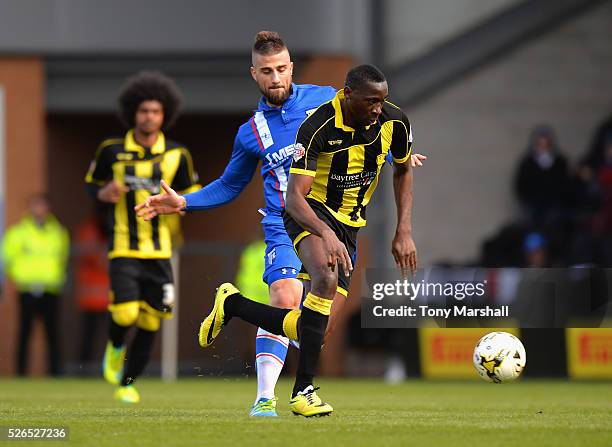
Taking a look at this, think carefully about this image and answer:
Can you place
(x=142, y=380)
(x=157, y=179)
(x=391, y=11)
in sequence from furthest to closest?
(x=391, y=11) < (x=142, y=380) < (x=157, y=179)

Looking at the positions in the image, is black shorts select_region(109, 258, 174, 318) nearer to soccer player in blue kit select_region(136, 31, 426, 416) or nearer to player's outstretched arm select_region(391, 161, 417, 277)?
soccer player in blue kit select_region(136, 31, 426, 416)

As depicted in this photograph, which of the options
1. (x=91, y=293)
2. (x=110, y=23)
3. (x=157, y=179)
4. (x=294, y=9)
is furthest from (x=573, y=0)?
(x=157, y=179)

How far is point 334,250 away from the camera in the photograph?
758cm

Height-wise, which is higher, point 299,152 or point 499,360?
point 299,152

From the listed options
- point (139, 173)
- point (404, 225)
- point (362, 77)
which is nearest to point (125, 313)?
point (139, 173)

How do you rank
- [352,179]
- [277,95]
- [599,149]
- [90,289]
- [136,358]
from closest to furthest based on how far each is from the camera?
[352,179] < [277,95] < [136,358] < [599,149] < [90,289]

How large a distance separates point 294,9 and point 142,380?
5.32 meters

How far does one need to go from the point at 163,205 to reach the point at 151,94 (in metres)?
4.01

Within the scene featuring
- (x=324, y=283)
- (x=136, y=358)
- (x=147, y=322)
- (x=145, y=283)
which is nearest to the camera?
(x=324, y=283)

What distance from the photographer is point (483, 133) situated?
63.8 feet

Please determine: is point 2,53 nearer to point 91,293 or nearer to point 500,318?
point 91,293

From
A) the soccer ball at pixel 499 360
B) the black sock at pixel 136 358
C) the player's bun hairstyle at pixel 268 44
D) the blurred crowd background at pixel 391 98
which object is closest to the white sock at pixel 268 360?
the soccer ball at pixel 499 360

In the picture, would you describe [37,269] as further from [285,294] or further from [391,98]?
[285,294]

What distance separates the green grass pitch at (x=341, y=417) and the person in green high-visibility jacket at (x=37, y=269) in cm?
282
